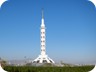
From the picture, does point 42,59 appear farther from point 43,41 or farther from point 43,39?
point 43,39

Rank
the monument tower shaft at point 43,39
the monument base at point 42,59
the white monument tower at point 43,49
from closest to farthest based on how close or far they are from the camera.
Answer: the monument tower shaft at point 43,39, the white monument tower at point 43,49, the monument base at point 42,59

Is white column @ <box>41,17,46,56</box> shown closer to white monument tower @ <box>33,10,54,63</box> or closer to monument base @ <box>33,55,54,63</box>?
white monument tower @ <box>33,10,54,63</box>

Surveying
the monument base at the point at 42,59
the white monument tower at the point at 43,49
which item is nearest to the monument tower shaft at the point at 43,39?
the white monument tower at the point at 43,49

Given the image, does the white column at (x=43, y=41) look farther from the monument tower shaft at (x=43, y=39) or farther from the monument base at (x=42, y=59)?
the monument base at (x=42, y=59)

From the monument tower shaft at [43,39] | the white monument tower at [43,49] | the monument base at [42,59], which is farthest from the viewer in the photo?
the monument base at [42,59]

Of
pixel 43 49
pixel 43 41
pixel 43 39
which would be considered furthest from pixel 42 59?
pixel 43 39

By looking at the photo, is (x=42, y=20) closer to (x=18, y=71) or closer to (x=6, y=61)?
(x=6, y=61)

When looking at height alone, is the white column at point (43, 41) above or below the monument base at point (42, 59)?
above

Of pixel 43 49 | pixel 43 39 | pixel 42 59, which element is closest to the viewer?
pixel 43 39

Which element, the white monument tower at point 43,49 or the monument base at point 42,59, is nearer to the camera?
the white monument tower at point 43,49

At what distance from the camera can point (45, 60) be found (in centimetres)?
3086

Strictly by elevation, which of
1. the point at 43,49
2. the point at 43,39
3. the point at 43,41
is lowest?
the point at 43,49

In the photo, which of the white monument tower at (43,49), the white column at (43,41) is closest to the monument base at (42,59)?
the white monument tower at (43,49)

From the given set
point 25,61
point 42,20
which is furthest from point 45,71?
point 42,20
